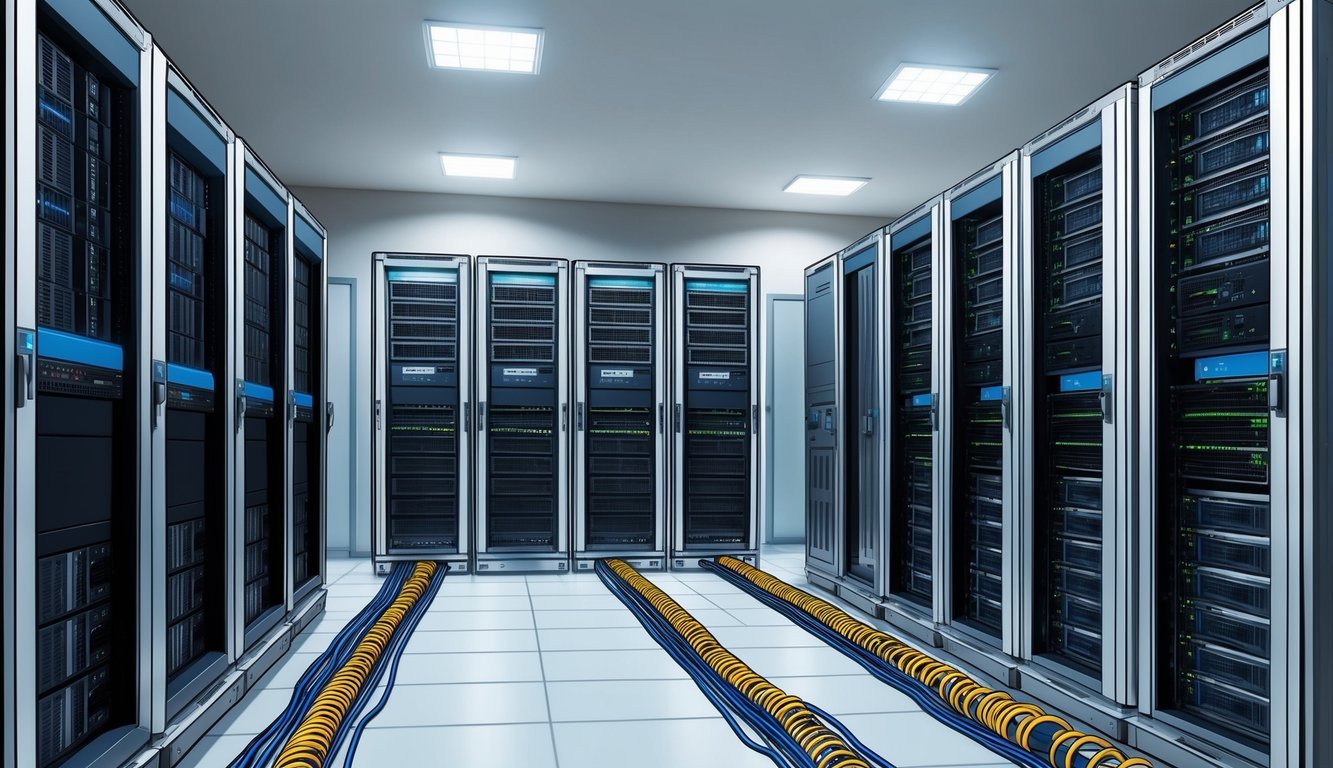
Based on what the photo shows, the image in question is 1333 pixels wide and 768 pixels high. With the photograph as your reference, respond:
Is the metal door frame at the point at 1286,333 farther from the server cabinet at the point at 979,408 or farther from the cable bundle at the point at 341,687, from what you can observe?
the cable bundle at the point at 341,687

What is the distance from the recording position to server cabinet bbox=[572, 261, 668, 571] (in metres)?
6.79

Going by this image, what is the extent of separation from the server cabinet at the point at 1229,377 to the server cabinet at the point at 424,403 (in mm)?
4763

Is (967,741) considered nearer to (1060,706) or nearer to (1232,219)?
(1060,706)

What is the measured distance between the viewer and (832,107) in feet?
19.2

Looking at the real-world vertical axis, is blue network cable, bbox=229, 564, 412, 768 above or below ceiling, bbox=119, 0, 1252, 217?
below

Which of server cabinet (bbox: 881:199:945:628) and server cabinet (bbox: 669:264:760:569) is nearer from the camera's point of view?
server cabinet (bbox: 881:199:945:628)

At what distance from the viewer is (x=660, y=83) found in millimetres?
5430

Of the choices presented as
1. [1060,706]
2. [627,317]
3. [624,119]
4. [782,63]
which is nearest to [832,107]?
[782,63]

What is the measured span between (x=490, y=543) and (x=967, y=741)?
4380mm

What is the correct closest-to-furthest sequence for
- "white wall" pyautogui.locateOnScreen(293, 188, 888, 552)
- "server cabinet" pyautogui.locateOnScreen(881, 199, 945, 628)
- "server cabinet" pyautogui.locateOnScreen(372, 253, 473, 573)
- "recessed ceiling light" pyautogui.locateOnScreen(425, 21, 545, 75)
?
"server cabinet" pyautogui.locateOnScreen(881, 199, 945, 628), "recessed ceiling light" pyautogui.locateOnScreen(425, 21, 545, 75), "server cabinet" pyautogui.locateOnScreen(372, 253, 473, 573), "white wall" pyautogui.locateOnScreen(293, 188, 888, 552)

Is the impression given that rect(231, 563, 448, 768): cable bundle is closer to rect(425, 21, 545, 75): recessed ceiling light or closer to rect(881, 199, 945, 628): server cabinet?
rect(881, 199, 945, 628): server cabinet

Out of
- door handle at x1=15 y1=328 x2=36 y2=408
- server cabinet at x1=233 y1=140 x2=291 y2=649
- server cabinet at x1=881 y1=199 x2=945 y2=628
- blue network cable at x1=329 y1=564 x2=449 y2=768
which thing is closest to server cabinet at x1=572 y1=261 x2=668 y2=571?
blue network cable at x1=329 y1=564 x2=449 y2=768

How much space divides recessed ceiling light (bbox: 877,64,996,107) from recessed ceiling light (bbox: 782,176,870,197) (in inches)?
67.1

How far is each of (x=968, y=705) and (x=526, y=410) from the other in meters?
4.26
